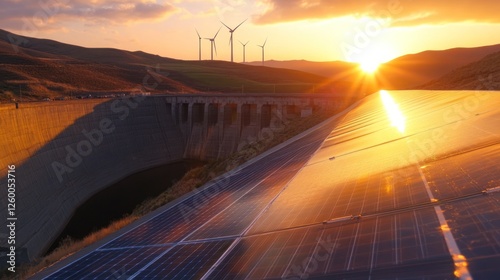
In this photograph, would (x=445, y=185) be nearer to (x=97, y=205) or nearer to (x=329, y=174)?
(x=329, y=174)

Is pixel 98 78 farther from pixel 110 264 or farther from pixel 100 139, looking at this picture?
pixel 110 264

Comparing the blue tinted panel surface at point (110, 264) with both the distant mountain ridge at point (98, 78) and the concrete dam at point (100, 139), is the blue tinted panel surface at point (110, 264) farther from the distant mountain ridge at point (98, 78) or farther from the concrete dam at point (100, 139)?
the distant mountain ridge at point (98, 78)

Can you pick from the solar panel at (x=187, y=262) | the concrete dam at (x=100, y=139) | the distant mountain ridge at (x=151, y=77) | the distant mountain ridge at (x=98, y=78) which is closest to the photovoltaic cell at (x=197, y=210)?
the solar panel at (x=187, y=262)

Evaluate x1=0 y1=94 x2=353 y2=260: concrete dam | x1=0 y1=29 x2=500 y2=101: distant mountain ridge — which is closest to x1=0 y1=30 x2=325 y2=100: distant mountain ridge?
x1=0 y1=29 x2=500 y2=101: distant mountain ridge

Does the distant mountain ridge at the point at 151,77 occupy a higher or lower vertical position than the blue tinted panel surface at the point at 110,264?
higher

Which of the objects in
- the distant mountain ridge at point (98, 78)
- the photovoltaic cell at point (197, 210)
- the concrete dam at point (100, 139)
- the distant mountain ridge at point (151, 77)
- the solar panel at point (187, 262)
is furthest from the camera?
the distant mountain ridge at point (151, 77)

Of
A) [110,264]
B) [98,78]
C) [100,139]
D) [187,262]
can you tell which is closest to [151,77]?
[98,78]
